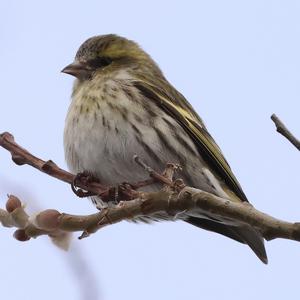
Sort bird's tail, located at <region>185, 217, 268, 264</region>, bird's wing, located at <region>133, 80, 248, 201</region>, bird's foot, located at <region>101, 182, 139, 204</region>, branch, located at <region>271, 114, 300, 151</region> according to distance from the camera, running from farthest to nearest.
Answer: bird's wing, located at <region>133, 80, 248, 201</region>
bird's tail, located at <region>185, 217, 268, 264</region>
bird's foot, located at <region>101, 182, 139, 204</region>
branch, located at <region>271, 114, 300, 151</region>

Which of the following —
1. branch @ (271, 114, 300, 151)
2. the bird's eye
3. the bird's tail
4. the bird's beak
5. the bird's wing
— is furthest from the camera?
A: the bird's eye

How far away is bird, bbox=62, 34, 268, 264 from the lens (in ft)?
14.7

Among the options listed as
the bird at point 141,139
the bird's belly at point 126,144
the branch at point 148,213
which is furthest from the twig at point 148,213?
the bird's belly at point 126,144

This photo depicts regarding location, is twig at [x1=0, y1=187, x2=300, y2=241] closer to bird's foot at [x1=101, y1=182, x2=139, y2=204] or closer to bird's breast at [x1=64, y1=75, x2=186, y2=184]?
bird's foot at [x1=101, y1=182, x2=139, y2=204]

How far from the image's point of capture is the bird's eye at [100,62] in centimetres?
559

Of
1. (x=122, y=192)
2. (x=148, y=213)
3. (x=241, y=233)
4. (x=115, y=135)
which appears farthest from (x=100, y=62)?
(x=148, y=213)

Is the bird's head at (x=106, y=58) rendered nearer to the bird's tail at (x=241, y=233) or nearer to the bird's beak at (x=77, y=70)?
the bird's beak at (x=77, y=70)

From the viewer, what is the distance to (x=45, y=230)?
101 inches

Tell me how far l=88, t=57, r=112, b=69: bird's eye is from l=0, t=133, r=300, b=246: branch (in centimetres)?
290

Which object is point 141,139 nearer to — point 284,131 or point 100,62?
point 100,62

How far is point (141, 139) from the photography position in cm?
451

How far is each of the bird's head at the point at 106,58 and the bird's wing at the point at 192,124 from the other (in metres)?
0.47

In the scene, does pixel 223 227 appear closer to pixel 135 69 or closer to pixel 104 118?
pixel 104 118

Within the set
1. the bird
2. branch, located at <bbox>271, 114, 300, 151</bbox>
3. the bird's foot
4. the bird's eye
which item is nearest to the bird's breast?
the bird
